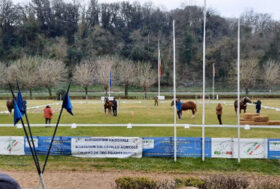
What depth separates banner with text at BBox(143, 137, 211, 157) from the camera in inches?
546

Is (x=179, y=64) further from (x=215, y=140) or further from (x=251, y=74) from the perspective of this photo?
(x=215, y=140)

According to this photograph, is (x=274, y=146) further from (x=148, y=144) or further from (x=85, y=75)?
(x=85, y=75)

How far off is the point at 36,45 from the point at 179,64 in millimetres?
44504

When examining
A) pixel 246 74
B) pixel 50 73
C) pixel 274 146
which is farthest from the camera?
pixel 50 73

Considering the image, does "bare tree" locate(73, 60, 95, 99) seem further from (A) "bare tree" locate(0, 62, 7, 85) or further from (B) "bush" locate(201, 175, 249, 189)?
(B) "bush" locate(201, 175, 249, 189)

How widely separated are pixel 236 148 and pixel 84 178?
720 centimetres

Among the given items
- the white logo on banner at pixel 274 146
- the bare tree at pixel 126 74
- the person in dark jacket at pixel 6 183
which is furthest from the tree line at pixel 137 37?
the person in dark jacket at pixel 6 183

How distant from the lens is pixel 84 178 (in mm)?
11883

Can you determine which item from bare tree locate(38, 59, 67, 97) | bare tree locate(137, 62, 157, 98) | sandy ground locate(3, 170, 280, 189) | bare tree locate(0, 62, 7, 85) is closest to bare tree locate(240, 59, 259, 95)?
bare tree locate(137, 62, 157, 98)

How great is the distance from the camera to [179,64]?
261 ft

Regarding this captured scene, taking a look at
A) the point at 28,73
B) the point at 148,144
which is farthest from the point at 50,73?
the point at 148,144

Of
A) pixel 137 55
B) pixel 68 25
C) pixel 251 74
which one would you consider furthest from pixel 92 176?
pixel 68 25

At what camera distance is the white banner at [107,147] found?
554 inches

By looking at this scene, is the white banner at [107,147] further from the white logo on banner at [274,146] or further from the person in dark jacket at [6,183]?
the person in dark jacket at [6,183]
